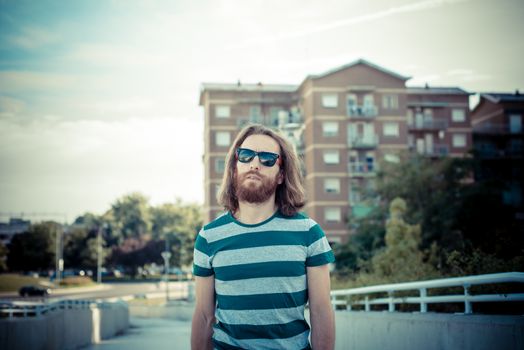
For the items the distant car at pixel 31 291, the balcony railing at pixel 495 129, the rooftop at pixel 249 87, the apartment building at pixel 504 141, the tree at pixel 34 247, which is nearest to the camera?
the distant car at pixel 31 291

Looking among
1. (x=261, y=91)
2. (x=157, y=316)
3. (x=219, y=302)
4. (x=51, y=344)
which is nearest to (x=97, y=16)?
(x=51, y=344)

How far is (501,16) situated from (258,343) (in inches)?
663

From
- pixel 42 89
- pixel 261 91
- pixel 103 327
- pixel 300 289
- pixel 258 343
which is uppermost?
pixel 261 91

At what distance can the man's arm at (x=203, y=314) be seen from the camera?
3.24m

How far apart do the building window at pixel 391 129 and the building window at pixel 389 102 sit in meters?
1.67

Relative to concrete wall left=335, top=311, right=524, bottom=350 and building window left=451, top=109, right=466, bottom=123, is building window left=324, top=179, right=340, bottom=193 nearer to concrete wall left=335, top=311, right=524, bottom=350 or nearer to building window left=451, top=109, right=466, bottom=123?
building window left=451, top=109, right=466, bottom=123

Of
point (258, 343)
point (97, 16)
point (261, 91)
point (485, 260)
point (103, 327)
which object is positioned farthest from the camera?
point (261, 91)

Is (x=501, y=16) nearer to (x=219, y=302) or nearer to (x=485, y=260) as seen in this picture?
(x=485, y=260)

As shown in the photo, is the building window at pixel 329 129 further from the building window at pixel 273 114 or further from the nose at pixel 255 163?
the nose at pixel 255 163

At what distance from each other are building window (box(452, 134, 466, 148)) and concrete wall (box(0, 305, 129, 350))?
44.7 m

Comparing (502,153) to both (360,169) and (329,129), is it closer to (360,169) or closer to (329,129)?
(360,169)

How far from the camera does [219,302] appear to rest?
314 cm

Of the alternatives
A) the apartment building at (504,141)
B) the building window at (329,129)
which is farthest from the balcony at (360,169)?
the apartment building at (504,141)

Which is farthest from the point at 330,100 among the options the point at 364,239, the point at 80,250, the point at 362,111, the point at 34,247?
the point at 80,250
